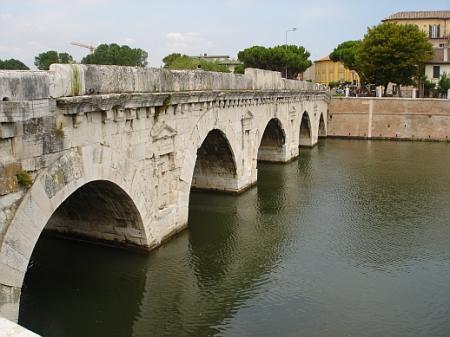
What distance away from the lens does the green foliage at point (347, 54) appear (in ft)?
205

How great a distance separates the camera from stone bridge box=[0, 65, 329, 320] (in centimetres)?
837

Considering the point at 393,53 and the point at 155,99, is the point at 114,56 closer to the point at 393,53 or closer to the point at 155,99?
the point at 393,53

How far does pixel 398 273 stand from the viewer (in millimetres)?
13320

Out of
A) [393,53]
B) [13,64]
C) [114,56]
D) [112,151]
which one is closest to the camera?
[112,151]

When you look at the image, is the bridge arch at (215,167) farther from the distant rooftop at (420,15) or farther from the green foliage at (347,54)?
the distant rooftop at (420,15)

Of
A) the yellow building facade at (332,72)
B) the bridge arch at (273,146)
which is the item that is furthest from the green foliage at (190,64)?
the yellow building facade at (332,72)

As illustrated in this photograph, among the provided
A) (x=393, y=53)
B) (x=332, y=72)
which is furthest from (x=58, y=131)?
(x=332, y=72)

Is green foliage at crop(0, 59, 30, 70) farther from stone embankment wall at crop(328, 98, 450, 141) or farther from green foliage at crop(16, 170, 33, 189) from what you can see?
green foliage at crop(16, 170, 33, 189)

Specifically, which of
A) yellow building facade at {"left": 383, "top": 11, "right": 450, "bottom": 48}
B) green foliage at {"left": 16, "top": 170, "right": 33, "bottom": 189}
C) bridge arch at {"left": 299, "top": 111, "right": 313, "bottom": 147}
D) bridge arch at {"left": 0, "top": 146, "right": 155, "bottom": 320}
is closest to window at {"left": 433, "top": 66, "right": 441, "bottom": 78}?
yellow building facade at {"left": 383, "top": 11, "right": 450, "bottom": 48}

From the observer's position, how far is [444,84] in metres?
48.5

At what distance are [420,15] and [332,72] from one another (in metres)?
17.8

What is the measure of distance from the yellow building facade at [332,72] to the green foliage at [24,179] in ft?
248

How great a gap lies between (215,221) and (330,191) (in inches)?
267

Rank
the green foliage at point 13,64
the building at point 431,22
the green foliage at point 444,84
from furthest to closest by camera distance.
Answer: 1. the building at point 431,22
2. the green foliage at point 444,84
3. the green foliage at point 13,64
